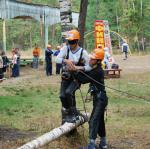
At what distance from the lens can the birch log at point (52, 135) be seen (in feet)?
26.0

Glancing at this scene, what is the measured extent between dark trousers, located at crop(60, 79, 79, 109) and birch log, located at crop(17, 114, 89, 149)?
1.39ft

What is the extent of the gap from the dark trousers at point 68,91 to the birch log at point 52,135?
422 mm

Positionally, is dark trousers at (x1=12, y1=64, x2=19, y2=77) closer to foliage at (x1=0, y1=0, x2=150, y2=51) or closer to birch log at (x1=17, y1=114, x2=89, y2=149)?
birch log at (x1=17, y1=114, x2=89, y2=149)

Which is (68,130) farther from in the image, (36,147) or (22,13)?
(22,13)

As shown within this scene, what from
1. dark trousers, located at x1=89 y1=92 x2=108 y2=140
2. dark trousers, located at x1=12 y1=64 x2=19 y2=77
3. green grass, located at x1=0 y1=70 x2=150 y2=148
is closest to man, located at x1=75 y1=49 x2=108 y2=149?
dark trousers, located at x1=89 y1=92 x2=108 y2=140

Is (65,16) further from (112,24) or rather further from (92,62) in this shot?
(112,24)

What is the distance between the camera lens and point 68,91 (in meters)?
8.96

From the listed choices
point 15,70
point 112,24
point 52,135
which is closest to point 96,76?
point 52,135

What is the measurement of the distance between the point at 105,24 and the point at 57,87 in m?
10.3

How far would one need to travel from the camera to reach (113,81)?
25.4 metres

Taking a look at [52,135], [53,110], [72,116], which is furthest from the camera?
[53,110]

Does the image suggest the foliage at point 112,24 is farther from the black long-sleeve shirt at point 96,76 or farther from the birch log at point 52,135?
the black long-sleeve shirt at point 96,76

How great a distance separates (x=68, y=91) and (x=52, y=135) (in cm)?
86

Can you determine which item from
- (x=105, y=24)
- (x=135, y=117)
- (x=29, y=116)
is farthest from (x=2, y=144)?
(x=105, y=24)
